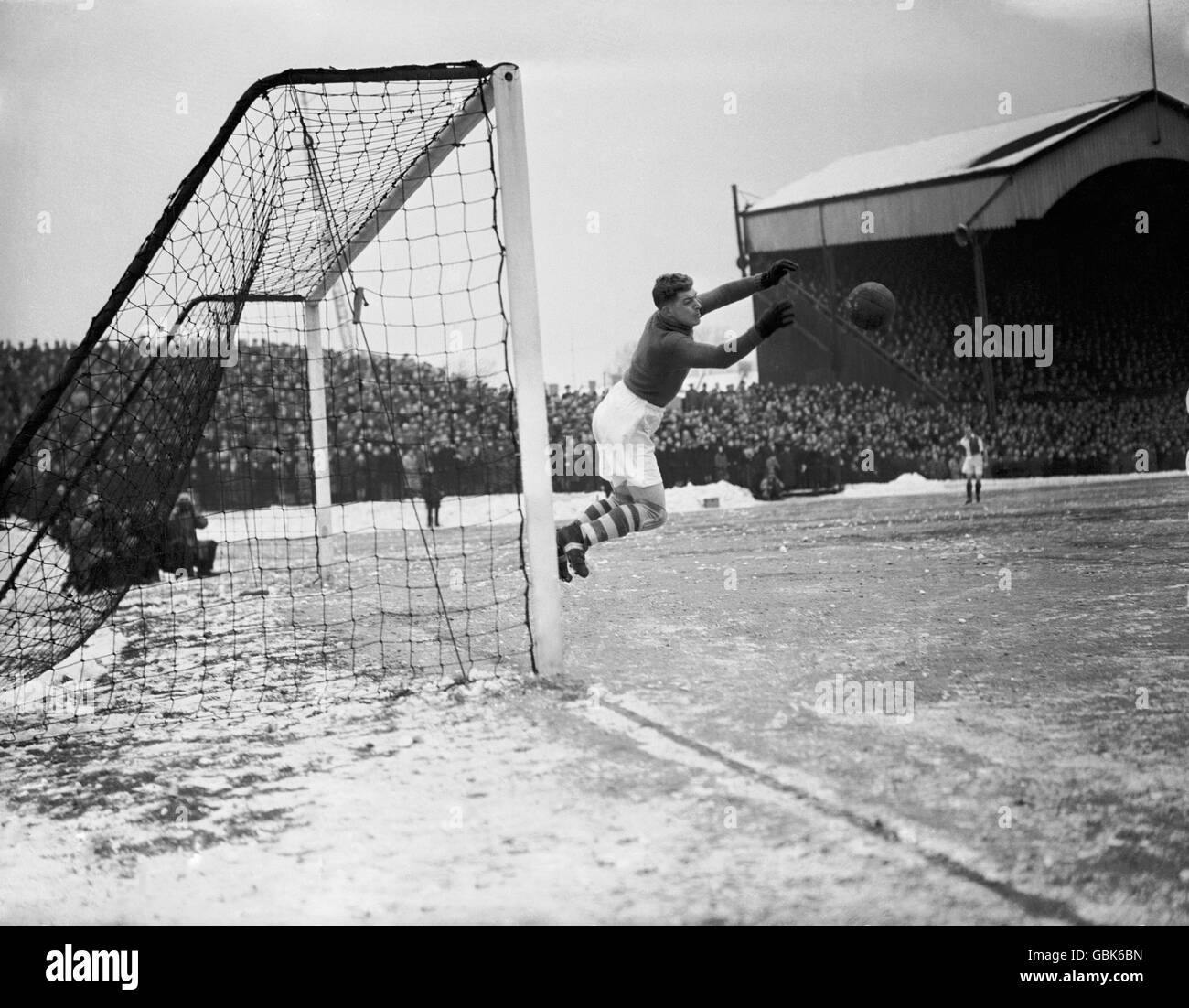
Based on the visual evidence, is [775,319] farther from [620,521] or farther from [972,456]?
[972,456]

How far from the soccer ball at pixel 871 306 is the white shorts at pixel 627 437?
3.40 ft

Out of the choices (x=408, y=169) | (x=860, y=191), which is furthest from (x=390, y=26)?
(x=860, y=191)

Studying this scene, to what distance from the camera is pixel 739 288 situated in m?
3.99

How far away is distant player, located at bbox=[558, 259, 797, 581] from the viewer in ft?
12.9

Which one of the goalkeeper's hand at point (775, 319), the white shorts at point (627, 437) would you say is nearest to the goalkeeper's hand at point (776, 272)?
Result: the goalkeeper's hand at point (775, 319)

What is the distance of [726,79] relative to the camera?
30.6 feet

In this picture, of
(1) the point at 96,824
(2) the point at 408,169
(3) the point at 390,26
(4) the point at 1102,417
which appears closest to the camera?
(1) the point at 96,824

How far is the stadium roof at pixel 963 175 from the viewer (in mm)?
9984

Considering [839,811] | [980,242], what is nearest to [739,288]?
[839,811]

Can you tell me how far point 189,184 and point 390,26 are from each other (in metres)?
4.18

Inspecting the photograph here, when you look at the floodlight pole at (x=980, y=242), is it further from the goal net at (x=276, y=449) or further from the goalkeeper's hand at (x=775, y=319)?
the goalkeeper's hand at (x=775, y=319)

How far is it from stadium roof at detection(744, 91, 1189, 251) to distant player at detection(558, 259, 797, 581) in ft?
21.1

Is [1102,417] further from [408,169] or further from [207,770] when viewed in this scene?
[207,770]

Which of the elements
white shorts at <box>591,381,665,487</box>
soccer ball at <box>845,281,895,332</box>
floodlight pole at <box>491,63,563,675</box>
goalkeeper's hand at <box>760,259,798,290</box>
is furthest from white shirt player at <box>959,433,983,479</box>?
floodlight pole at <box>491,63,563,675</box>
